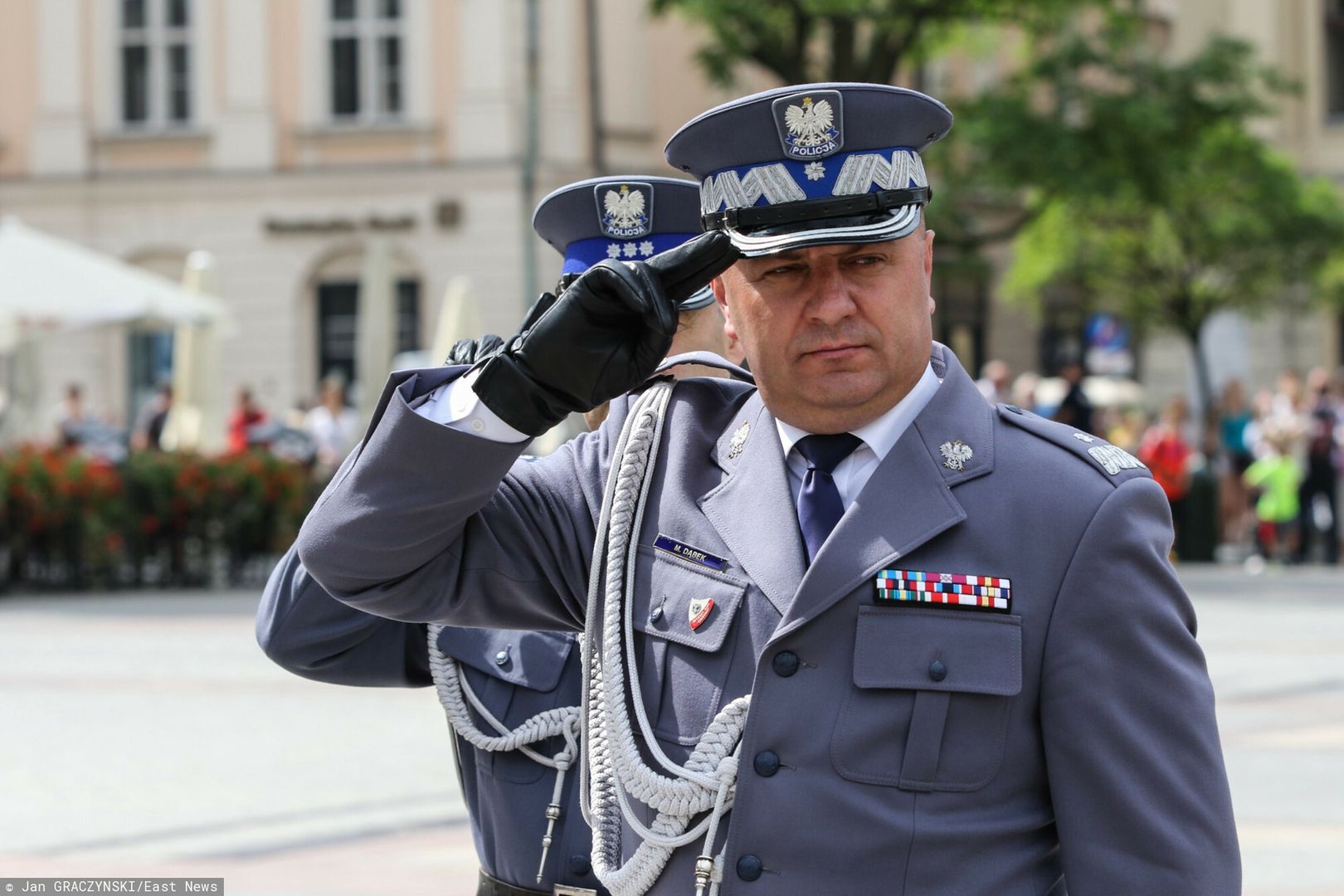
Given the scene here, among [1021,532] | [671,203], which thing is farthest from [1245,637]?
[1021,532]

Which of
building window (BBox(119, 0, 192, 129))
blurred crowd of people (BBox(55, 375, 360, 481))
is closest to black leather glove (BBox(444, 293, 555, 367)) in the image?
blurred crowd of people (BBox(55, 375, 360, 481))

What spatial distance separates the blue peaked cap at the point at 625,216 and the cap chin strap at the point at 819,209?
103 cm

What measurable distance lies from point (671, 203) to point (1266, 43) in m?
30.2

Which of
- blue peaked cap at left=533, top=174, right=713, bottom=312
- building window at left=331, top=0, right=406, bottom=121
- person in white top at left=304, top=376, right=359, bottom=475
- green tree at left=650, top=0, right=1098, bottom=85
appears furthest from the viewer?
building window at left=331, top=0, right=406, bottom=121

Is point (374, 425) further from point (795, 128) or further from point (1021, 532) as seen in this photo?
point (1021, 532)

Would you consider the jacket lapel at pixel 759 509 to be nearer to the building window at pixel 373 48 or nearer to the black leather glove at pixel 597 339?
the black leather glove at pixel 597 339

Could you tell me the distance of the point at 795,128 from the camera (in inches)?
92.7

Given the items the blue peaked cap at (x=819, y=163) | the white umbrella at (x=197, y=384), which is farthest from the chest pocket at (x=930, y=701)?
the white umbrella at (x=197, y=384)

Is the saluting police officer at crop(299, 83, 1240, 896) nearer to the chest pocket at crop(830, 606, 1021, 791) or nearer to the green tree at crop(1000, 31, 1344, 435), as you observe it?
the chest pocket at crop(830, 606, 1021, 791)

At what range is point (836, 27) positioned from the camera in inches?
819

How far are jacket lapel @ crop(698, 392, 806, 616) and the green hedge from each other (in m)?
13.2

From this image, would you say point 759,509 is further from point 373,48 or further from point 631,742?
point 373,48

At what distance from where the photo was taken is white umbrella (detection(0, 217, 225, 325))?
51.4ft

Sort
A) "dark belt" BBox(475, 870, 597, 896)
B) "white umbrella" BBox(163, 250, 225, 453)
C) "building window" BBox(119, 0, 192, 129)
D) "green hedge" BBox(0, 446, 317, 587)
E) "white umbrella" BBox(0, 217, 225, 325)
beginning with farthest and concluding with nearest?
1. "building window" BBox(119, 0, 192, 129)
2. "white umbrella" BBox(163, 250, 225, 453)
3. "white umbrella" BBox(0, 217, 225, 325)
4. "green hedge" BBox(0, 446, 317, 587)
5. "dark belt" BBox(475, 870, 597, 896)
